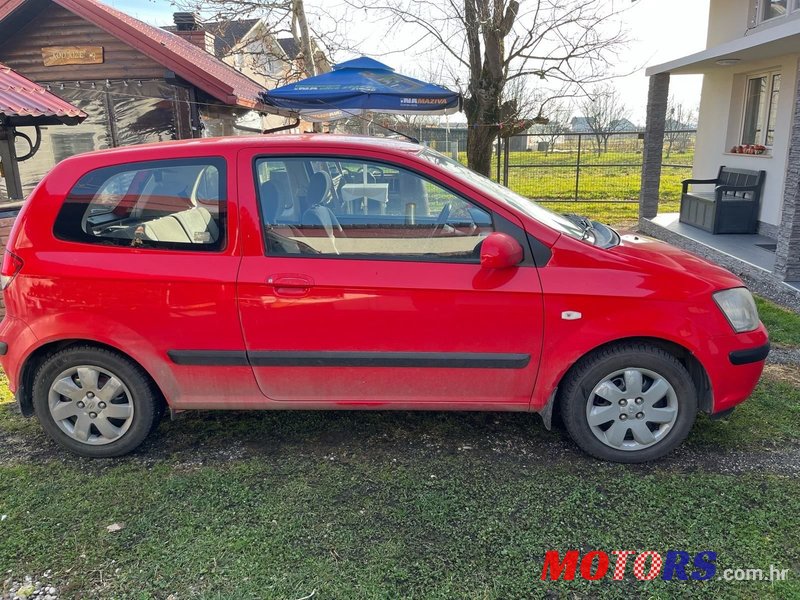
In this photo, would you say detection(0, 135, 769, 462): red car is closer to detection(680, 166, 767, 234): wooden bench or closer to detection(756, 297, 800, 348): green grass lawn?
detection(756, 297, 800, 348): green grass lawn

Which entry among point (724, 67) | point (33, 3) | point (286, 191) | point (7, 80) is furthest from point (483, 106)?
point (33, 3)

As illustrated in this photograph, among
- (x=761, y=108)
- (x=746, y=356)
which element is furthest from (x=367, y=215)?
(x=761, y=108)

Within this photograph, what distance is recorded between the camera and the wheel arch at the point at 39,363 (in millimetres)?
3408

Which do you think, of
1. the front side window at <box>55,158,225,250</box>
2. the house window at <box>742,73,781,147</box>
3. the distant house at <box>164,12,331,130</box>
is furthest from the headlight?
the distant house at <box>164,12,331,130</box>

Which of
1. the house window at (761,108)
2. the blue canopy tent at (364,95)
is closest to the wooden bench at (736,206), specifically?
the house window at (761,108)

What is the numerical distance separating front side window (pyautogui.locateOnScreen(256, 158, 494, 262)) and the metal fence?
8631 mm

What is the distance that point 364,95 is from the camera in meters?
8.41

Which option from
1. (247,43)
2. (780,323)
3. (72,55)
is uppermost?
(247,43)

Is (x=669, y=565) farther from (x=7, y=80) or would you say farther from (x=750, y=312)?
(x=7, y=80)

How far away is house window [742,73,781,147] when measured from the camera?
9445 millimetres

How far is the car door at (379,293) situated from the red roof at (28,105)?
16.2 ft

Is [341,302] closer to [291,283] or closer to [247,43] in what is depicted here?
[291,283]

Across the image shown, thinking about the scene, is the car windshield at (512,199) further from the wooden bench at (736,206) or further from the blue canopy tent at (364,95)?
the wooden bench at (736,206)

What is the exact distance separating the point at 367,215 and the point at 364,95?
220 inches
